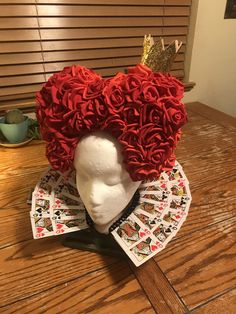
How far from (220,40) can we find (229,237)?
1050 millimetres

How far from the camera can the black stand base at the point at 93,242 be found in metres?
0.53

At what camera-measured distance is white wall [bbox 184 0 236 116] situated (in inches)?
46.5

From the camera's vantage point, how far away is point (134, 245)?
1.61 feet

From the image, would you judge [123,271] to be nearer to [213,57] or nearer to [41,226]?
[41,226]

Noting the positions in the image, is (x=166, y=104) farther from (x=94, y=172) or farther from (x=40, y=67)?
(x=40, y=67)

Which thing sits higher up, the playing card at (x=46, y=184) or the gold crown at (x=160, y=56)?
the gold crown at (x=160, y=56)

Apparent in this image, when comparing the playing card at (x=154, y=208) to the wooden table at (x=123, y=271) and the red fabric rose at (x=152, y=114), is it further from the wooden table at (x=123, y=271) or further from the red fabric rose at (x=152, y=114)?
the red fabric rose at (x=152, y=114)

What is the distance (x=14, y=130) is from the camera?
2.86 ft

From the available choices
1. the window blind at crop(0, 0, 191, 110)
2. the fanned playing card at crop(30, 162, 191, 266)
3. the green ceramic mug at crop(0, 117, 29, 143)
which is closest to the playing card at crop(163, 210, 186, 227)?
the fanned playing card at crop(30, 162, 191, 266)

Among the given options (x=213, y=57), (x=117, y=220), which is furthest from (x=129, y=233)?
(x=213, y=57)

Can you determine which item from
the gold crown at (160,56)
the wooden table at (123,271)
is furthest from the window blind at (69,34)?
the gold crown at (160,56)

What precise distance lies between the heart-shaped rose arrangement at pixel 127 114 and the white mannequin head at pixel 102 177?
14 mm

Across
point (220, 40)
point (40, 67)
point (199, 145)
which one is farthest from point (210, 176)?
point (220, 40)

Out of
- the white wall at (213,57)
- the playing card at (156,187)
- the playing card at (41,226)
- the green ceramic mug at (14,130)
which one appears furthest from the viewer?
the white wall at (213,57)
